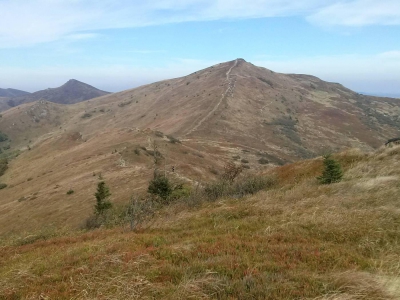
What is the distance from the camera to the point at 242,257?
25.1 feet

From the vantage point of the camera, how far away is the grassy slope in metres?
6.00

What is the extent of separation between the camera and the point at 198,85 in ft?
354

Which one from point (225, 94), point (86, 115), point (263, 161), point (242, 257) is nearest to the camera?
point (242, 257)

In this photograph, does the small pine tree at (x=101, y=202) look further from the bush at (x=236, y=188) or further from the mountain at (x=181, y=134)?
the bush at (x=236, y=188)

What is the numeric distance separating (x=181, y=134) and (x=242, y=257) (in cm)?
5256

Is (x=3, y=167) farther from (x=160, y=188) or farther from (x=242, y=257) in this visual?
(x=242, y=257)

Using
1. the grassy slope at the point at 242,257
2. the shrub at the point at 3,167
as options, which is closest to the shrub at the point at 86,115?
the shrub at the point at 3,167

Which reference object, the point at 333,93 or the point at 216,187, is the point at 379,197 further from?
the point at 333,93

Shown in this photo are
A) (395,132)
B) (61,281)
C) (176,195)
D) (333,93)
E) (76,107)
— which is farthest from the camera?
(76,107)

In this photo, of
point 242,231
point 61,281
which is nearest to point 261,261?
point 242,231

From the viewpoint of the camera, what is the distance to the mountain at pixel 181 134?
3144 cm

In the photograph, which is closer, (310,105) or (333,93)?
(310,105)

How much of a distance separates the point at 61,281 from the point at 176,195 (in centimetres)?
1546

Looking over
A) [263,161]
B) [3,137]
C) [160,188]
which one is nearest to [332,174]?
[160,188]
